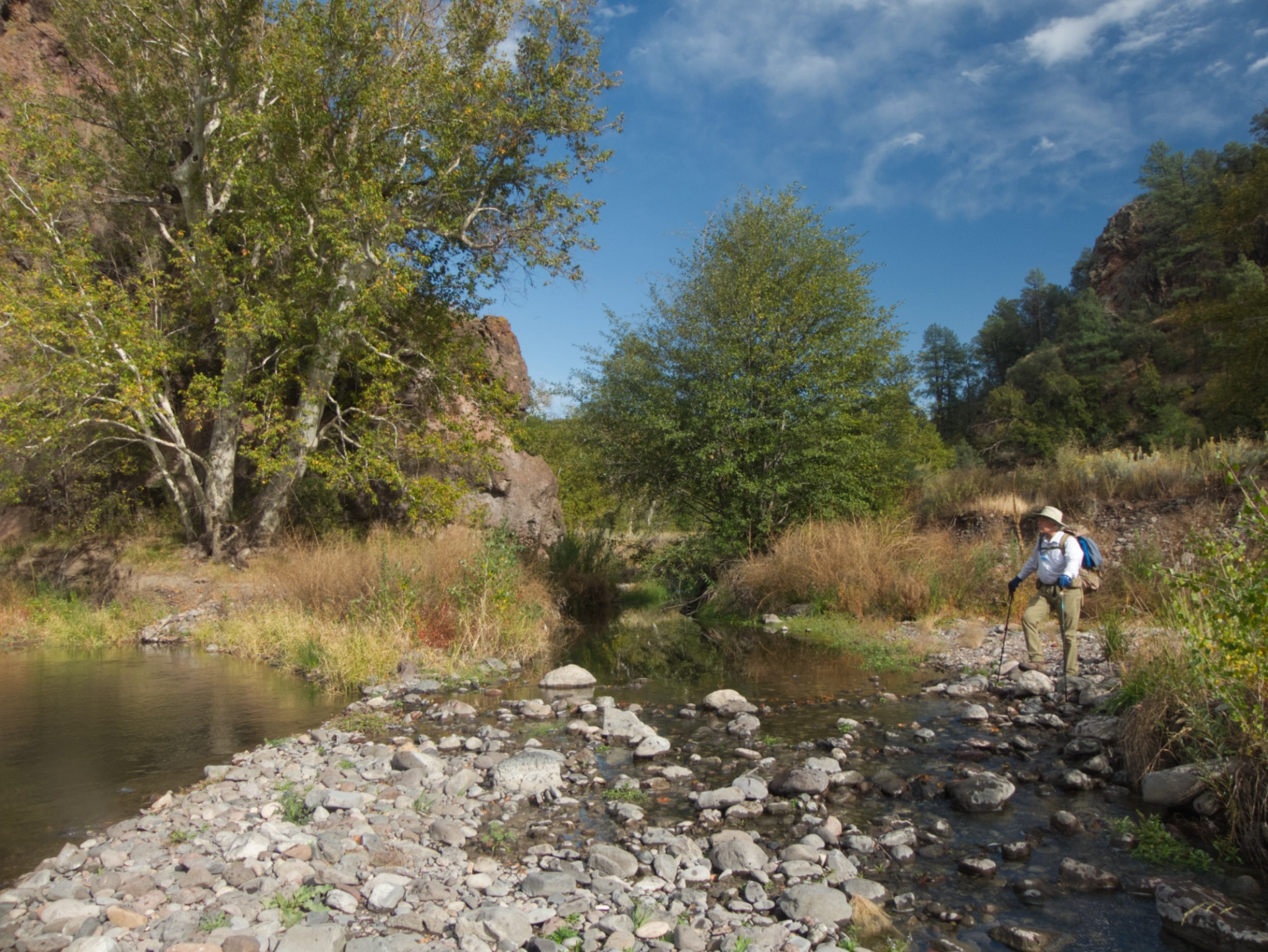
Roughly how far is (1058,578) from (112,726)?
1042cm

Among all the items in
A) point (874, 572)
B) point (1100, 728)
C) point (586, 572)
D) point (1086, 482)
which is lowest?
point (1100, 728)

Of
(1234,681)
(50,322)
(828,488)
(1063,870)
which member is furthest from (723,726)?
(50,322)

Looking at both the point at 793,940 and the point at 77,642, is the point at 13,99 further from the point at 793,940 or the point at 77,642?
the point at 793,940

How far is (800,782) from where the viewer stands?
19.3ft

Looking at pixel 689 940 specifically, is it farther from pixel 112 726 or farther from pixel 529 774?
pixel 112 726

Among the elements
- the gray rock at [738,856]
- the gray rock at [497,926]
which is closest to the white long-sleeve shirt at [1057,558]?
the gray rock at [738,856]

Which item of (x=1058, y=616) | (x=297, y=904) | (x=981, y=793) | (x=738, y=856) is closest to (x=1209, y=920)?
(x=981, y=793)

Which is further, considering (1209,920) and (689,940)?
(1209,920)

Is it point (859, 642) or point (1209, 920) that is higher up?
point (1209, 920)

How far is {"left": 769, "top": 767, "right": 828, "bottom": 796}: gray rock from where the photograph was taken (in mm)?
5824

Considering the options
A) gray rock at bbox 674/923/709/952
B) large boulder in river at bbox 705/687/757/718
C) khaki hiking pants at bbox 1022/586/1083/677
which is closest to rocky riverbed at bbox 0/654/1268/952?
gray rock at bbox 674/923/709/952

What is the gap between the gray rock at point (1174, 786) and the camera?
514 cm

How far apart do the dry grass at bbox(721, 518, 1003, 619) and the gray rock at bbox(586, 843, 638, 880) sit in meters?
10.9

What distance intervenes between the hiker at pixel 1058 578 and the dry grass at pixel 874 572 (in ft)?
16.4
